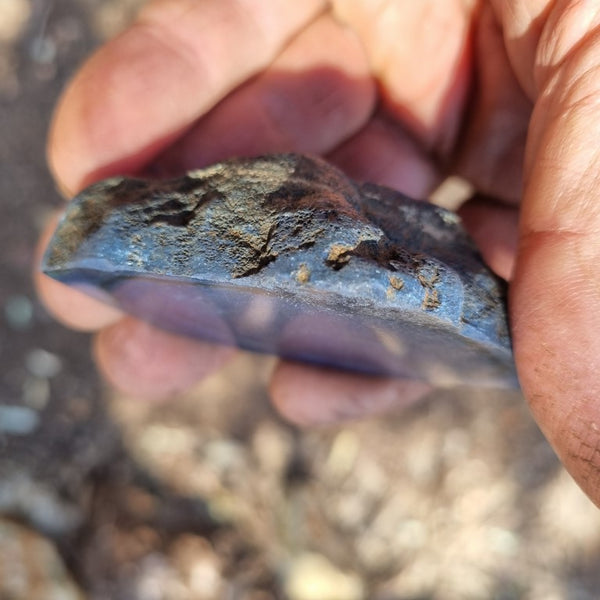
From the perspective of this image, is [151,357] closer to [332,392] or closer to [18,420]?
[332,392]

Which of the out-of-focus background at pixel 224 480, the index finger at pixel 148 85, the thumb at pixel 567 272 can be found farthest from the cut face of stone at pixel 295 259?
the out-of-focus background at pixel 224 480

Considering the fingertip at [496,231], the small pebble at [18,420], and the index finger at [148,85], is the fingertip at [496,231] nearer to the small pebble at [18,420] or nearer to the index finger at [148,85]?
the index finger at [148,85]

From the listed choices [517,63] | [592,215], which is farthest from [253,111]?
[592,215]

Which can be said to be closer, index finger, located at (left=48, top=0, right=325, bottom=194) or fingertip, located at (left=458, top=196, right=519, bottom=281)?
index finger, located at (left=48, top=0, right=325, bottom=194)

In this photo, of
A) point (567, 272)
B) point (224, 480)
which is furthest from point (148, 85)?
point (224, 480)

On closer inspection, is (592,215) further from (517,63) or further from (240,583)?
(240,583)

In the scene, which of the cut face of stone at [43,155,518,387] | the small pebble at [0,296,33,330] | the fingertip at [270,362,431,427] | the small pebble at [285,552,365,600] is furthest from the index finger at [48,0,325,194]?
the small pebble at [285,552,365,600]

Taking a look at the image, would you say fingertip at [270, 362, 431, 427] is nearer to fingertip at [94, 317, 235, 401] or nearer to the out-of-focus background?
fingertip at [94, 317, 235, 401]
